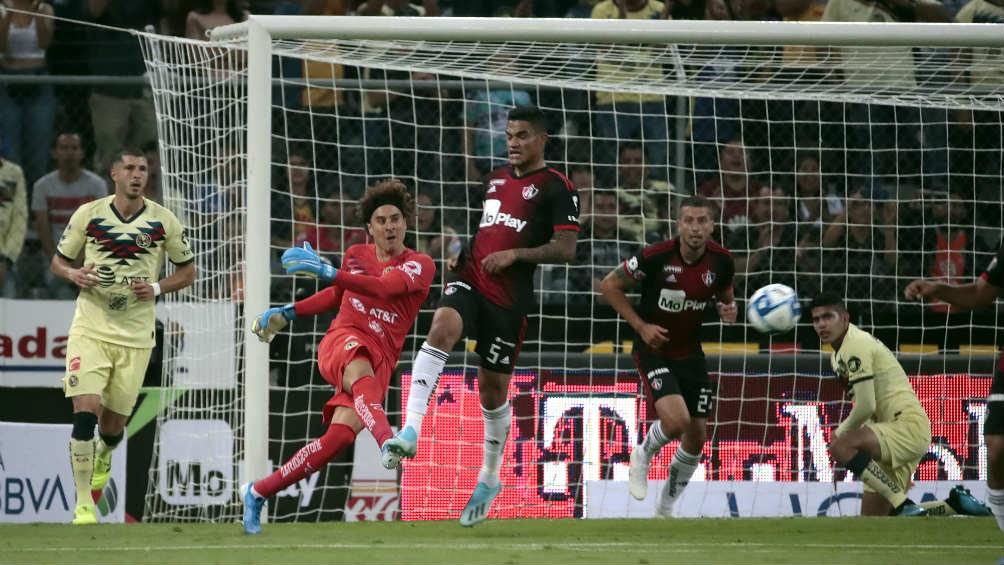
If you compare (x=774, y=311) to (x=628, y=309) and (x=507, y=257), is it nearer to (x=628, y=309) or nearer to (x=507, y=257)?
(x=628, y=309)

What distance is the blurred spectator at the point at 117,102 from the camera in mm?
11586

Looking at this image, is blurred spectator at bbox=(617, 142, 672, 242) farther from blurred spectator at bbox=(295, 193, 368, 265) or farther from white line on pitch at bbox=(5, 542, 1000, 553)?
white line on pitch at bbox=(5, 542, 1000, 553)

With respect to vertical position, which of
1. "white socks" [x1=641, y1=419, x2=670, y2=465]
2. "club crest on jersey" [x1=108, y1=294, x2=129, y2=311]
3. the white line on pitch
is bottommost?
the white line on pitch

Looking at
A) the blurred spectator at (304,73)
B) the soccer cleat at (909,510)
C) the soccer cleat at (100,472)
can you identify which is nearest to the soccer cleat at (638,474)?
the soccer cleat at (909,510)

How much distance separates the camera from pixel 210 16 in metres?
12.5

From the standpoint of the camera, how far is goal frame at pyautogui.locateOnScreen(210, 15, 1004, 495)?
8391 mm

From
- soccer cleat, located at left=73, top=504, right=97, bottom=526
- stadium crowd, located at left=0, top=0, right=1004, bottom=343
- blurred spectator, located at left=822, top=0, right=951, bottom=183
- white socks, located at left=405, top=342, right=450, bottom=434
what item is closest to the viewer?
white socks, located at left=405, top=342, right=450, bottom=434

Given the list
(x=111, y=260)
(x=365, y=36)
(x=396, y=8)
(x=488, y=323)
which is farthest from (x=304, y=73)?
(x=488, y=323)

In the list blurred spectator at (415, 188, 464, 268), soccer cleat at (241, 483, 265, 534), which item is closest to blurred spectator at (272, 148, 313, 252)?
blurred spectator at (415, 188, 464, 268)

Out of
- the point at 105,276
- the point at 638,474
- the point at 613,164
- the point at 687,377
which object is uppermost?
the point at 613,164

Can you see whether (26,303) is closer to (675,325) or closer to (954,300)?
(675,325)

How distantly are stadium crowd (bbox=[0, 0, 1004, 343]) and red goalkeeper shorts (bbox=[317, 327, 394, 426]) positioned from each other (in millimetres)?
3375

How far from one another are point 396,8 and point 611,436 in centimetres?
506

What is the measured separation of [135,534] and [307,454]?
1.17m
